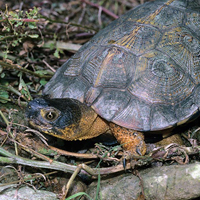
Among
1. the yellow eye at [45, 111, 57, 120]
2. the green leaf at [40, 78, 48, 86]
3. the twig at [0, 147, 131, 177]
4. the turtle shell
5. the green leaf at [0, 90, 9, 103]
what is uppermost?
the turtle shell

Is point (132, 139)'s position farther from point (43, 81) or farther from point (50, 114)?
point (43, 81)

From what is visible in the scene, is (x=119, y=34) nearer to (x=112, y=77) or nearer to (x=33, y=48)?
(x=112, y=77)

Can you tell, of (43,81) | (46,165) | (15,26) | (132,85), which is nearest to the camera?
(46,165)

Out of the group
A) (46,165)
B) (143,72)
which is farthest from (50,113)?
(143,72)

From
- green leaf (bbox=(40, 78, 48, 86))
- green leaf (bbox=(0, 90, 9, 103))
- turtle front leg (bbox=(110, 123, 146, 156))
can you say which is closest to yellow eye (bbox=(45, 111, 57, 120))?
turtle front leg (bbox=(110, 123, 146, 156))

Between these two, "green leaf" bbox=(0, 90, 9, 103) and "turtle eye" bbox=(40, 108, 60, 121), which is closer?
"turtle eye" bbox=(40, 108, 60, 121)

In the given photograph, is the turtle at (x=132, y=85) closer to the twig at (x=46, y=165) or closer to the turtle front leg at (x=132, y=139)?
the turtle front leg at (x=132, y=139)

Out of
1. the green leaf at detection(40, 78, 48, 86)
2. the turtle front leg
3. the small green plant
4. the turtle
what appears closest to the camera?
the turtle

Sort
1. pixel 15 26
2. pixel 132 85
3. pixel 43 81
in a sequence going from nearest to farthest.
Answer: pixel 132 85
pixel 15 26
pixel 43 81

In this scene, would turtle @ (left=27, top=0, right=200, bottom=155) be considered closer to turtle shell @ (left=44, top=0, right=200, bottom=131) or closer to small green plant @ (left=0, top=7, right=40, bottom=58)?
turtle shell @ (left=44, top=0, right=200, bottom=131)
